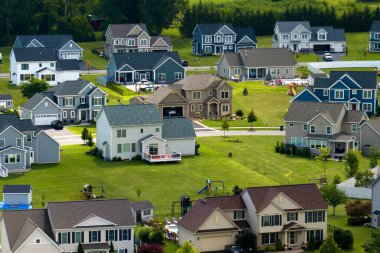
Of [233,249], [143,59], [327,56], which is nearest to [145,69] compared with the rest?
[143,59]

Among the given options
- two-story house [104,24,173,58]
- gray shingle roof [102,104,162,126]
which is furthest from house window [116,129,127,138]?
two-story house [104,24,173,58]

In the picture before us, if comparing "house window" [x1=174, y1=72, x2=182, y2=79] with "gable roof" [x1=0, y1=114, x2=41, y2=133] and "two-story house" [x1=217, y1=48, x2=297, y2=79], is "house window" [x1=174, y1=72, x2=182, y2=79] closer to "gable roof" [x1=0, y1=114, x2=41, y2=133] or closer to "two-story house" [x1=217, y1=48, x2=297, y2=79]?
"two-story house" [x1=217, y1=48, x2=297, y2=79]

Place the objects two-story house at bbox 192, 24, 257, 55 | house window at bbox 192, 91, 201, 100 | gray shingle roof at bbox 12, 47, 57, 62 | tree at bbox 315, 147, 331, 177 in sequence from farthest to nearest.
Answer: two-story house at bbox 192, 24, 257, 55
gray shingle roof at bbox 12, 47, 57, 62
house window at bbox 192, 91, 201, 100
tree at bbox 315, 147, 331, 177

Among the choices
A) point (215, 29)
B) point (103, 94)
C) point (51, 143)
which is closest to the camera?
point (51, 143)

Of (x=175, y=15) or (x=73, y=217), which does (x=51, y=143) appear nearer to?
(x=73, y=217)

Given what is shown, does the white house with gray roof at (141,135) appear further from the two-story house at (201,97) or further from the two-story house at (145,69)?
the two-story house at (145,69)

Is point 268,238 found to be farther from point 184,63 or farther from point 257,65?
point 184,63

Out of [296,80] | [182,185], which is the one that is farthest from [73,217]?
[296,80]
